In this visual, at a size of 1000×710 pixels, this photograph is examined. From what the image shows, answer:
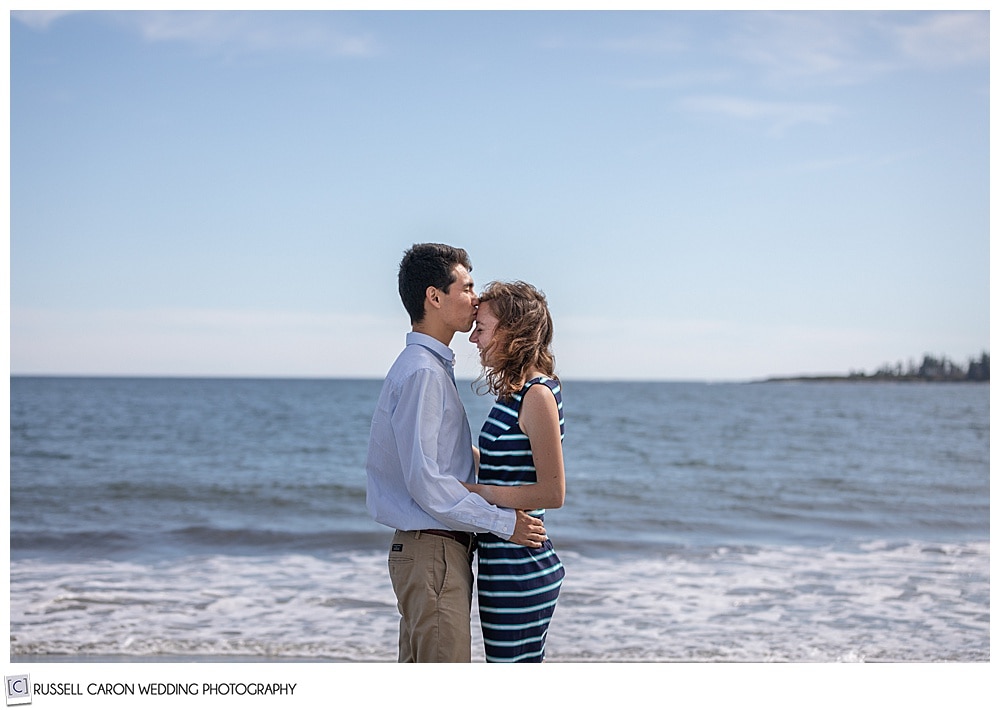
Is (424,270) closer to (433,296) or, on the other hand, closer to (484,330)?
(433,296)

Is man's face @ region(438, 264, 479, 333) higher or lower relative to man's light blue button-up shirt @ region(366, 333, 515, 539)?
higher

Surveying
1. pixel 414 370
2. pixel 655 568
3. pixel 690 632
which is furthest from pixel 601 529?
pixel 414 370

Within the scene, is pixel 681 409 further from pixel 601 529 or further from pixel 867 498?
pixel 601 529

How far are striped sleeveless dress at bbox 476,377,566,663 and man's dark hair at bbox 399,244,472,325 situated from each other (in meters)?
0.40

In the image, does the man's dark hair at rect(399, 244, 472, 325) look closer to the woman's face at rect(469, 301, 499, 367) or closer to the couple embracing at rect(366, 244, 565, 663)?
the couple embracing at rect(366, 244, 565, 663)

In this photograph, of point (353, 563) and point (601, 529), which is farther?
point (601, 529)

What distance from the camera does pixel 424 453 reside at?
276 cm

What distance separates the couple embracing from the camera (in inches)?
109

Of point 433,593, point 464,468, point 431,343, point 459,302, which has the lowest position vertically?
point 433,593

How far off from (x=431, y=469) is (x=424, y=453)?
0.05 m

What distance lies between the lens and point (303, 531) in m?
10.0

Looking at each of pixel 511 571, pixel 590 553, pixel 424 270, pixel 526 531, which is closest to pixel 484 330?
pixel 424 270

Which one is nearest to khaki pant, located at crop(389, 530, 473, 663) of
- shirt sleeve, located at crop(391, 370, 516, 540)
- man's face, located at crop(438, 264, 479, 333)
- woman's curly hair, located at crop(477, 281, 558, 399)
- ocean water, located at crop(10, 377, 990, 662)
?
shirt sleeve, located at crop(391, 370, 516, 540)

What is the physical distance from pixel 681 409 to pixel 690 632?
32.2 metres
